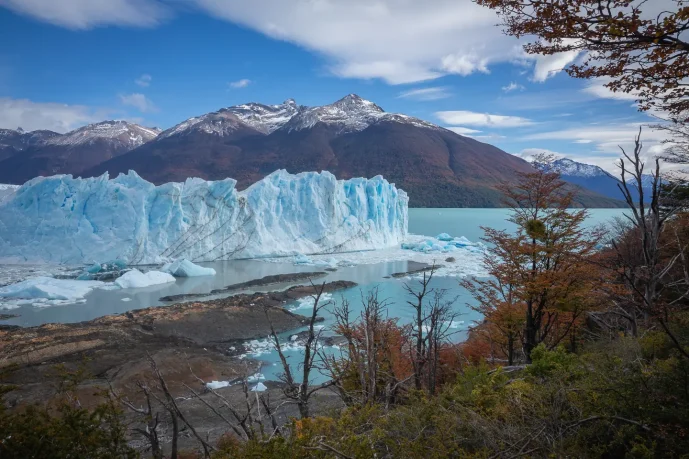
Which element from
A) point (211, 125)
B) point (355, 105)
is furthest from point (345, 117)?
point (211, 125)

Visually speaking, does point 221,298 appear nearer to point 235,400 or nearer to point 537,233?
point 235,400

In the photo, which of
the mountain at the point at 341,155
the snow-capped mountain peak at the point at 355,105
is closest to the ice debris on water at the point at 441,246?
the mountain at the point at 341,155

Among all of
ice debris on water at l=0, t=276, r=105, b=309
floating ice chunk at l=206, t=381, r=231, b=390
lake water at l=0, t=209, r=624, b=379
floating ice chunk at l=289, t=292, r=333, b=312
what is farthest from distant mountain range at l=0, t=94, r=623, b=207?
floating ice chunk at l=206, t=381, r=231, b=390

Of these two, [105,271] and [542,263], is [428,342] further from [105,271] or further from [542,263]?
[105,271]

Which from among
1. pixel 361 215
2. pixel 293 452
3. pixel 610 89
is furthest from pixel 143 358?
pixel 361 215

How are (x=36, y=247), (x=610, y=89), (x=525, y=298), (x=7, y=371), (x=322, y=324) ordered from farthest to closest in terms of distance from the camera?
(x=36, y=247)
(x=322, y=324)
(x=525, y=298)
(x=7, y=371)
(x=610, y=89)

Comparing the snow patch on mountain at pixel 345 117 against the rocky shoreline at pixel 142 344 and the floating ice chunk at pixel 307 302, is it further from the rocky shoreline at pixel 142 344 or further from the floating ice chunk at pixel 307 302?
the rocky shoreline at pixel 142 344
